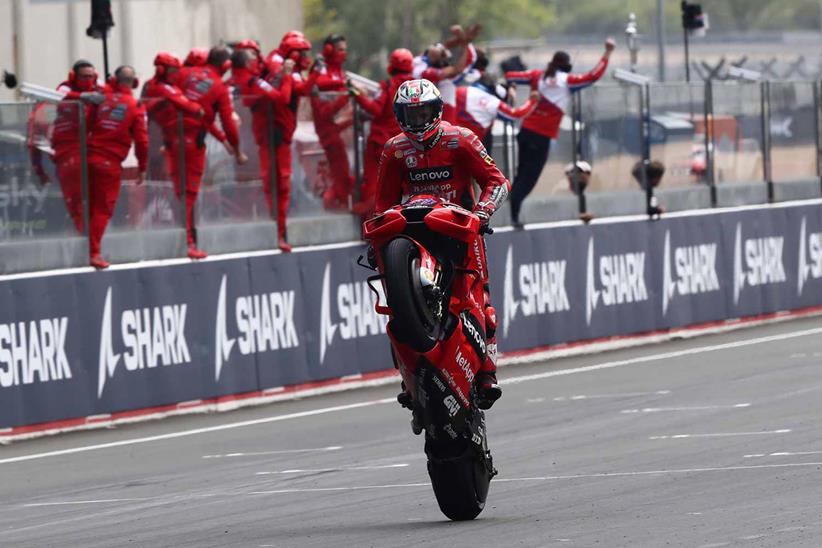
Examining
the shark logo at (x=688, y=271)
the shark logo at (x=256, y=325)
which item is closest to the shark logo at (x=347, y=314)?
the shark logo at (x=256, y=325)

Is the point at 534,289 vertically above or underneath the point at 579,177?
underneath

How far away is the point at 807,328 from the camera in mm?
22953

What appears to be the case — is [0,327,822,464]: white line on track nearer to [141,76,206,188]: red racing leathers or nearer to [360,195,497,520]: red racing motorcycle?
[141,76,206,188]: red racing leathers

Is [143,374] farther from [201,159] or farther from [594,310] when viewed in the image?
[594,310]

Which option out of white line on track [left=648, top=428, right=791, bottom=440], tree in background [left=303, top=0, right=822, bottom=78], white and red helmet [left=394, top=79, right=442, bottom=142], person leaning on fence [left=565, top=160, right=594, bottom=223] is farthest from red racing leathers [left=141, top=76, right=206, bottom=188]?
tree in background [left=303, top=0, right=822, bottom=78]

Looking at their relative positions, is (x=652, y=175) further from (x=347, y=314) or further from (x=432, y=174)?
(x=432, y=174)

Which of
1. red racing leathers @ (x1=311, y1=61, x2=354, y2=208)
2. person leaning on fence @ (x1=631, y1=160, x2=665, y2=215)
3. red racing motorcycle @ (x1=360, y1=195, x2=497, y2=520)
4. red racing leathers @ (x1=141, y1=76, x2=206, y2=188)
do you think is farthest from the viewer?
person leaning on fence @ (x1=631, y1=160, x2=665, y2=215)

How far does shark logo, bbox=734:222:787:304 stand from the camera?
23828mm

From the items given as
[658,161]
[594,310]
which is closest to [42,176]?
[594,310]

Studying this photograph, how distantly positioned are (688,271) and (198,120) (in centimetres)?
745

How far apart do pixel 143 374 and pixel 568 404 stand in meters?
3.61

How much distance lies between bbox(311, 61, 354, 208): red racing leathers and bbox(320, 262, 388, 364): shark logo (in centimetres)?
92

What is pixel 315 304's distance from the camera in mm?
18688

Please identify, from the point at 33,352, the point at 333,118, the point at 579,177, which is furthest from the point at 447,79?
the point at 33,352
